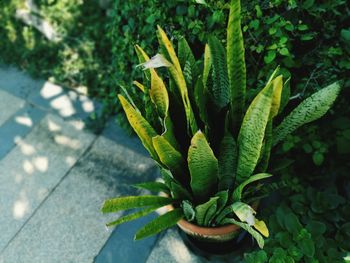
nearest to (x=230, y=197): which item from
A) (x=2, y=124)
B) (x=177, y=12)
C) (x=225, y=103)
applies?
(x=225, y=103)

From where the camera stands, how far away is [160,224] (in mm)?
1435

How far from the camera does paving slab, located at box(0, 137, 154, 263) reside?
1.98 metres

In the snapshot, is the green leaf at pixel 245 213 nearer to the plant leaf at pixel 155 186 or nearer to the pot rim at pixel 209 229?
the pot rim at pixel 209 229

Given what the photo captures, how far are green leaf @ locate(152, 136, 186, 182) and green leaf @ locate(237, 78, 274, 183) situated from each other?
0.22m

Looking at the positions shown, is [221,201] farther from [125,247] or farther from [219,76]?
[125,247]

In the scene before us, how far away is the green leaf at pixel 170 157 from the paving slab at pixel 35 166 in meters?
1.00

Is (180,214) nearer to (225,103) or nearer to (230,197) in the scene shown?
(230,197)

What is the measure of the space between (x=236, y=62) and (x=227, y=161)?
1.20 ft

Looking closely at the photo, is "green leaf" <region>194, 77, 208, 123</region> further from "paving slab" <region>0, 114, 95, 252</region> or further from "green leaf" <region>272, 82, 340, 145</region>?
"paving slab" <region>0, 114, 95, 252</region>

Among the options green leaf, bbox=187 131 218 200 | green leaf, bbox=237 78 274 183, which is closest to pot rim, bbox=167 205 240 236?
green leaf, bbox=187 131 218 200

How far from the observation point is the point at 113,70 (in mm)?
2508

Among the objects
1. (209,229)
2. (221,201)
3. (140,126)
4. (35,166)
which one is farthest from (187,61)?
(35,166)

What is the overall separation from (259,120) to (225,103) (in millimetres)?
A: 345

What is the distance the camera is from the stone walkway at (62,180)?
197 centimetres
